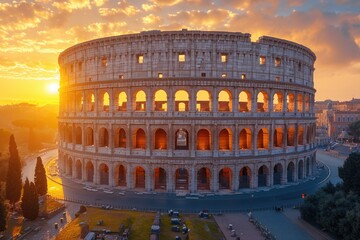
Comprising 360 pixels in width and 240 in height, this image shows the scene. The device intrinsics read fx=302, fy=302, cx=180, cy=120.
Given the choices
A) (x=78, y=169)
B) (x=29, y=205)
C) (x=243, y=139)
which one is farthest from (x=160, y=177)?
(x=29, y=205)

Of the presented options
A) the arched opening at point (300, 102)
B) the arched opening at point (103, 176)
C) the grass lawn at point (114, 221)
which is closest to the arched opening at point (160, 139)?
→ the arched opening at point (103, 176)

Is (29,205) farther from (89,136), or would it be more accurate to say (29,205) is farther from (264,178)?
(264,178)

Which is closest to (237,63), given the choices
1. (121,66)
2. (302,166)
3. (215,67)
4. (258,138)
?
(215,67)

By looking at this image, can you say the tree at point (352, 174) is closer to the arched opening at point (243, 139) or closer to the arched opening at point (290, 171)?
the arched opening at point (290, 171)

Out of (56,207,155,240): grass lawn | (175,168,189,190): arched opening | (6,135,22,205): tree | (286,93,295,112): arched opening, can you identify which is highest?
(286,93,295,112): arched opening

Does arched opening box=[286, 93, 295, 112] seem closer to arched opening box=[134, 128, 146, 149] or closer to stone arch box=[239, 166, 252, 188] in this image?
stone arch box=[239, 166, 252, 188]

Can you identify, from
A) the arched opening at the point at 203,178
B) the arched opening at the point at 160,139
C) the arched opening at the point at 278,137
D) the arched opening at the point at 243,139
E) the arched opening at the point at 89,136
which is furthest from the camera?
the arched opening at the point at 89,136

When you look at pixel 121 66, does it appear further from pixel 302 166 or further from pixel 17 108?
pixel 17 108

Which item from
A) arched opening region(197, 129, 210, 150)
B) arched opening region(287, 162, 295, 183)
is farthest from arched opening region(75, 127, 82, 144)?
arched opening region(287, 162, 295, 183)
